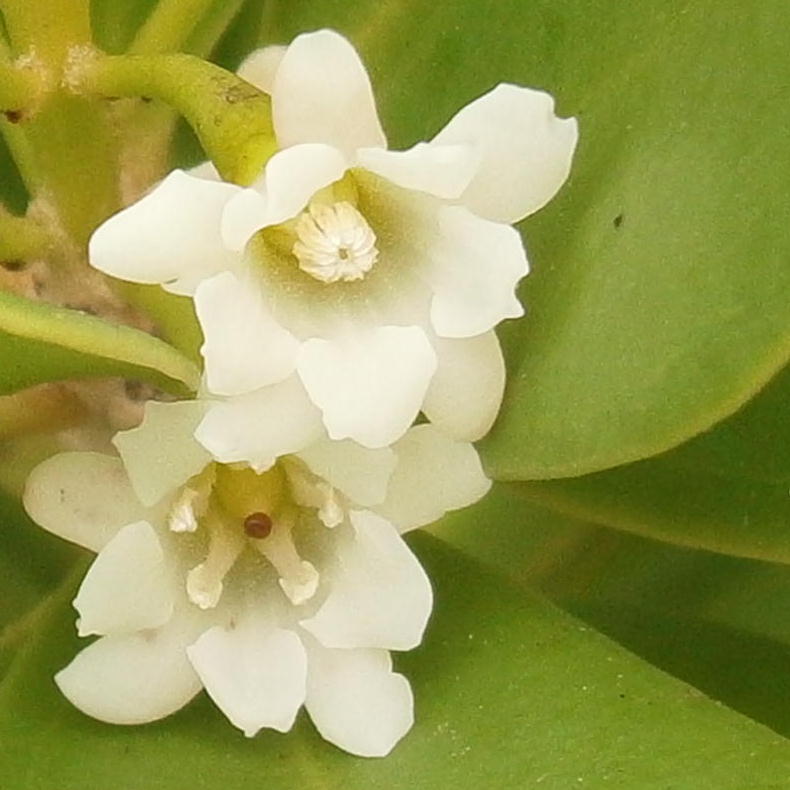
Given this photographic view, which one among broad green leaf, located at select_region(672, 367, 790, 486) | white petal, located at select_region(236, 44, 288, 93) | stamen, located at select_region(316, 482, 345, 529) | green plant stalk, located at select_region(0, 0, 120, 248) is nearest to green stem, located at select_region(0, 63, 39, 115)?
green plant stalk, located at select_region(0, 0, 120, 248)

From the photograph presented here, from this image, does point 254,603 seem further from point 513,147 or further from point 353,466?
point 513,147

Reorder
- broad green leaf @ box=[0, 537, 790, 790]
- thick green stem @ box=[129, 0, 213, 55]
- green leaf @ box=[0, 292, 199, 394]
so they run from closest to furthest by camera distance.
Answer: green leaf @ box=[0, 292, 199, 394], broad green leaf @ box=[0, 537, 790, 790], thick green stem @ box=[129, 0, 213, 55]

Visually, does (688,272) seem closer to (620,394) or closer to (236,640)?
(620,394)

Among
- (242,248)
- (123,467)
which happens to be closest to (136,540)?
(123,467)

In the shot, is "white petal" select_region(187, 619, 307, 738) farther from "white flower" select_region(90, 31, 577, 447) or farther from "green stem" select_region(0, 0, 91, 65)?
"green stem" select_region(0, 0, 91, 65)

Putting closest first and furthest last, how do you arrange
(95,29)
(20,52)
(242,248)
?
1. (242,248)
2. (20,52)
3. (95,29)

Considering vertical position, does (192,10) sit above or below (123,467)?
above

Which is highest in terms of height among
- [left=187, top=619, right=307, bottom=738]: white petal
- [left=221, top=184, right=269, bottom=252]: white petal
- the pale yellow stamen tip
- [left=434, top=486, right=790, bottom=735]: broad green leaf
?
[left=221, top=184, right=269, bottom=252]: white petal
